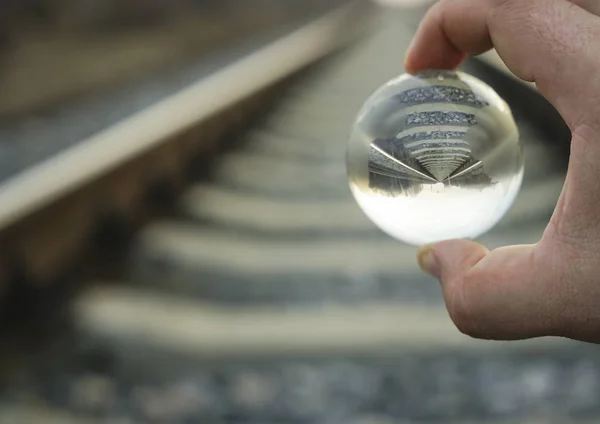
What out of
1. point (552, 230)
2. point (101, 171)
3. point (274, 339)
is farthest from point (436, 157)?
point (101, 171)

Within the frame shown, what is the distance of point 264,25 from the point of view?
65.1ft

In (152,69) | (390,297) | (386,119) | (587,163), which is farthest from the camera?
(152,69)

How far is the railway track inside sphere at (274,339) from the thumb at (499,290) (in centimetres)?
109

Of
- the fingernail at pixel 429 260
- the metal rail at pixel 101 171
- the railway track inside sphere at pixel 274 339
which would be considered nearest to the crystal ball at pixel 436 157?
the fingernail at pixel 429 260

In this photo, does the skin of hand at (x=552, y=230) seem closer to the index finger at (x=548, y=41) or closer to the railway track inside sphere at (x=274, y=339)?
the index finger at (x=548, y=41)

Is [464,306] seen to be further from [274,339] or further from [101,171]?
[101,171]

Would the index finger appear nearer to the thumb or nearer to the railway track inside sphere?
the thumb

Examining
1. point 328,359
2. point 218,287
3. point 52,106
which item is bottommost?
point 328,359

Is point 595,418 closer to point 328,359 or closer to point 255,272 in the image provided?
point 328,359

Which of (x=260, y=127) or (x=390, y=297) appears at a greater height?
(x=260, y=127)

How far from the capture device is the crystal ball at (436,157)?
1177 mm

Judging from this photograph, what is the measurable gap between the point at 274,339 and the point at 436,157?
1.59 m

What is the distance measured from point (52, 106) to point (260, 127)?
9.19 feet

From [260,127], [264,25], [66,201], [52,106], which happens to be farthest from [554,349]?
[264,25]
